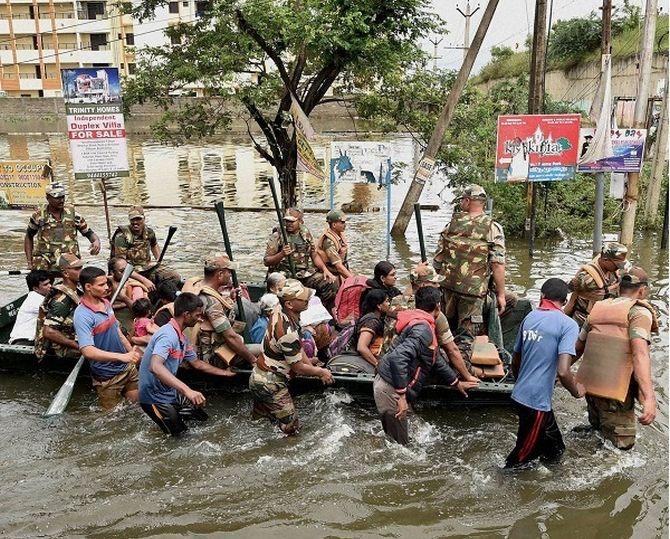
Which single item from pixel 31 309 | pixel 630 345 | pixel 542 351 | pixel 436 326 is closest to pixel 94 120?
pixel 31 309

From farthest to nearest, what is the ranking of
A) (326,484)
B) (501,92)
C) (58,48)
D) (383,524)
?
(58,48), (501,92), (326,484), (383,524)

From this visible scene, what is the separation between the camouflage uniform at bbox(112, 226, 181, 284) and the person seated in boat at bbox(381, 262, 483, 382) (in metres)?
4.10

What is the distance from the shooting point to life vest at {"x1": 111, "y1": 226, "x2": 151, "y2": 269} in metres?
9.19

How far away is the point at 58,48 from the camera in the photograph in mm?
57906

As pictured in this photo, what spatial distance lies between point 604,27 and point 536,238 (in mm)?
4600

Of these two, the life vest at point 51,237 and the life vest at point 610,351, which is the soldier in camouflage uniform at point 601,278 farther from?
the life vest at point 51,237

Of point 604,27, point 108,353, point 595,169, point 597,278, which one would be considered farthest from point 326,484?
point 604,27

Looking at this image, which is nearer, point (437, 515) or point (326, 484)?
point (437, 515)

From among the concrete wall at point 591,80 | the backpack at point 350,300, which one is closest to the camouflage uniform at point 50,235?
the backpack at point 350,300

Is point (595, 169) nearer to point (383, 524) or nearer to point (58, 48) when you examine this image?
point (383, 524)

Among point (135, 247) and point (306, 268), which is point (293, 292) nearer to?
point (306, 268)

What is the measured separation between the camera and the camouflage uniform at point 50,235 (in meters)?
9.45

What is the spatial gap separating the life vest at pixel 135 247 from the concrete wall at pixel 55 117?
33691 millimetres

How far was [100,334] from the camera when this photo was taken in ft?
20.1
